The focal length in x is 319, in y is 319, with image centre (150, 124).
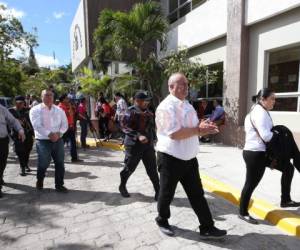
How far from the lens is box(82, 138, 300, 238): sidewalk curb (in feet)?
12.9

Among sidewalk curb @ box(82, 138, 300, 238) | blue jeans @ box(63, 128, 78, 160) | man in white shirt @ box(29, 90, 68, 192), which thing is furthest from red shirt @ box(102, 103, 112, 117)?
sidewalk curb @ box(82, 138, 300, 238)

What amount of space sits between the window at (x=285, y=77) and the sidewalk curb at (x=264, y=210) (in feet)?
11.9

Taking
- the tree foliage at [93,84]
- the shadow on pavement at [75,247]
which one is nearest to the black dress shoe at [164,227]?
the shadow on pavement at [75,247]

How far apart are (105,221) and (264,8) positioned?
6828 millimetres

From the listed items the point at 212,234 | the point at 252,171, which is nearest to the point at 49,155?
the point at 212,234

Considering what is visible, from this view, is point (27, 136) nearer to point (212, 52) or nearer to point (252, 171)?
point (252, 171)

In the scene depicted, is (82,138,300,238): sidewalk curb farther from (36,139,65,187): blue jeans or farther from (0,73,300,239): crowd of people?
(36,139,65,187): blue jeans

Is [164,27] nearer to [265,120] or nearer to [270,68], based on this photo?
[270,68]

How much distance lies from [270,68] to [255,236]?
6.14 meters

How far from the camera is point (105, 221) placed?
423 centimetres

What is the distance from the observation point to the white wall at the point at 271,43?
7.70 m

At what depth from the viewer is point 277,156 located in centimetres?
387

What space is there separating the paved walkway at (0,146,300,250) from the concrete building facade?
429cm

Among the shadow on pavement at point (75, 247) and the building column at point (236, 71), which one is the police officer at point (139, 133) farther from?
the building column at point (236, 71)
